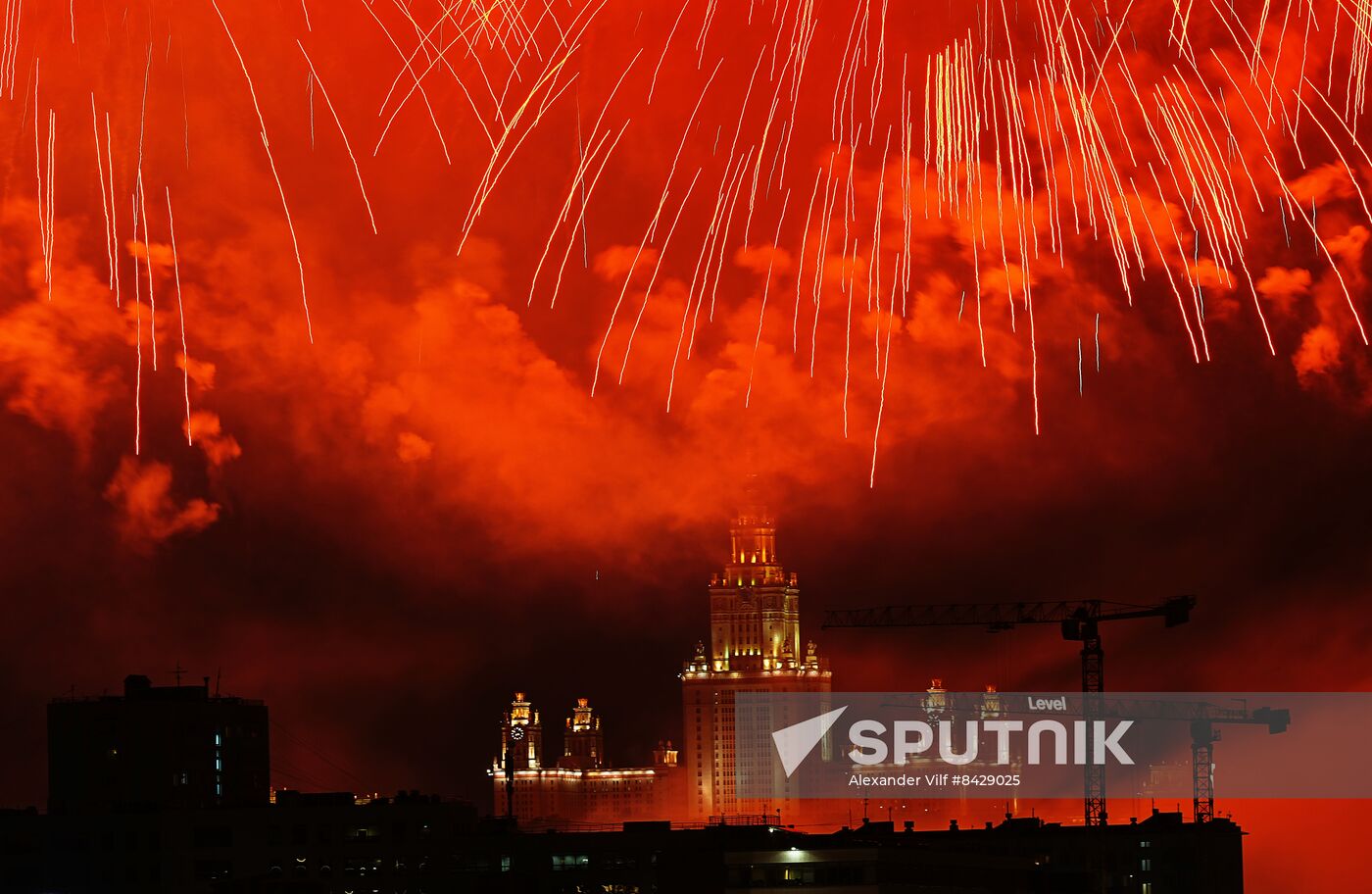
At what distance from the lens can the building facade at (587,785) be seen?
16988cm

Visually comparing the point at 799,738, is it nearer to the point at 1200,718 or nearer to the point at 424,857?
the point at 1200,718

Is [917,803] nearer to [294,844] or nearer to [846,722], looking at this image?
[846,722]

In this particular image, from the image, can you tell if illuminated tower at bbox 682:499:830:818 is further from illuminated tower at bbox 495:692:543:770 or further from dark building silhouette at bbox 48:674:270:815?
dark building silhouette at bbox 48:674:270:815

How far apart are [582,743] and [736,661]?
22.5m

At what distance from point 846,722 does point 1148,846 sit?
178 ft

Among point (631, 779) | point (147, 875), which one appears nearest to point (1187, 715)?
point (631, 779)

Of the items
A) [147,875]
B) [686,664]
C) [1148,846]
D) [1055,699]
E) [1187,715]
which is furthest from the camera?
[686,664]

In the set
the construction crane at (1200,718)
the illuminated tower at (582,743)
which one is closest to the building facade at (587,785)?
the illuminated tower at (582,743)

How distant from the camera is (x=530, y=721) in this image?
509 ft

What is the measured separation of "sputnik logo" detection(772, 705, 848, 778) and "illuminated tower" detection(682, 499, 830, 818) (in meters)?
3.49

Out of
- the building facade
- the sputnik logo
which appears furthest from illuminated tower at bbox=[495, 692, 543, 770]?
the sputnik logo

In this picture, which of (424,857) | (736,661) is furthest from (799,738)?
(424,857)

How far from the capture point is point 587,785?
574ft

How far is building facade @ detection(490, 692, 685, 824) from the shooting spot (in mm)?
169875
